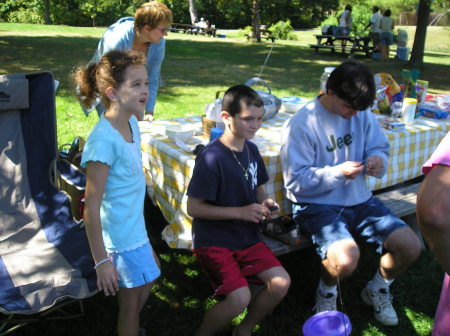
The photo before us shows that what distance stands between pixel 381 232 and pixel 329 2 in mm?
32927

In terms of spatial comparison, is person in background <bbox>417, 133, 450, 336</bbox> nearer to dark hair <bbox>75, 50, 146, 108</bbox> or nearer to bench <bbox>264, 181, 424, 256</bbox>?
dark hair <bbox>75, 50, 146, 108</bbox>

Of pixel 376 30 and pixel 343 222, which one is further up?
pixel 376 30

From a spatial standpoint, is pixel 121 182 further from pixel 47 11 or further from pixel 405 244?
pixel 47 11

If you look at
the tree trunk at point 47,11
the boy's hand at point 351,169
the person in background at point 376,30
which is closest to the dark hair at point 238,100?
the boy's hand at point 351,169

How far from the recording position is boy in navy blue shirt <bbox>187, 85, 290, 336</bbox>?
7.22 feet

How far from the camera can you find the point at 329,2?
1280 inches

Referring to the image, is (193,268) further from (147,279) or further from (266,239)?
(147,279)

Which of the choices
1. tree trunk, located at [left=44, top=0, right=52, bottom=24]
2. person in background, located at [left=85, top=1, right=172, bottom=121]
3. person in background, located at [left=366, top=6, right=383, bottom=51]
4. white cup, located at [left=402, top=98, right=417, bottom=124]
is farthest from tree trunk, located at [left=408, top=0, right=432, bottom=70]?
tree trunk, located at [left=44, top=0, right=52, bottom=24]

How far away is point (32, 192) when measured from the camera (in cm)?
280

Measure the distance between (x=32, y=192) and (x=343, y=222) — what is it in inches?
73.7

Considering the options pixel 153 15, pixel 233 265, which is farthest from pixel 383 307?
pixel 153 15

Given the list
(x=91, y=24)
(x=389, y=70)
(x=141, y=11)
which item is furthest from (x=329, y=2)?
(x=141, y=11)

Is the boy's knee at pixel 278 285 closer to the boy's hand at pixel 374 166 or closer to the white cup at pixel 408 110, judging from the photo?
the boy's hand at pixel 374 166

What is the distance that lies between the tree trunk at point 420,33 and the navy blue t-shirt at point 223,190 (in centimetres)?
1145
